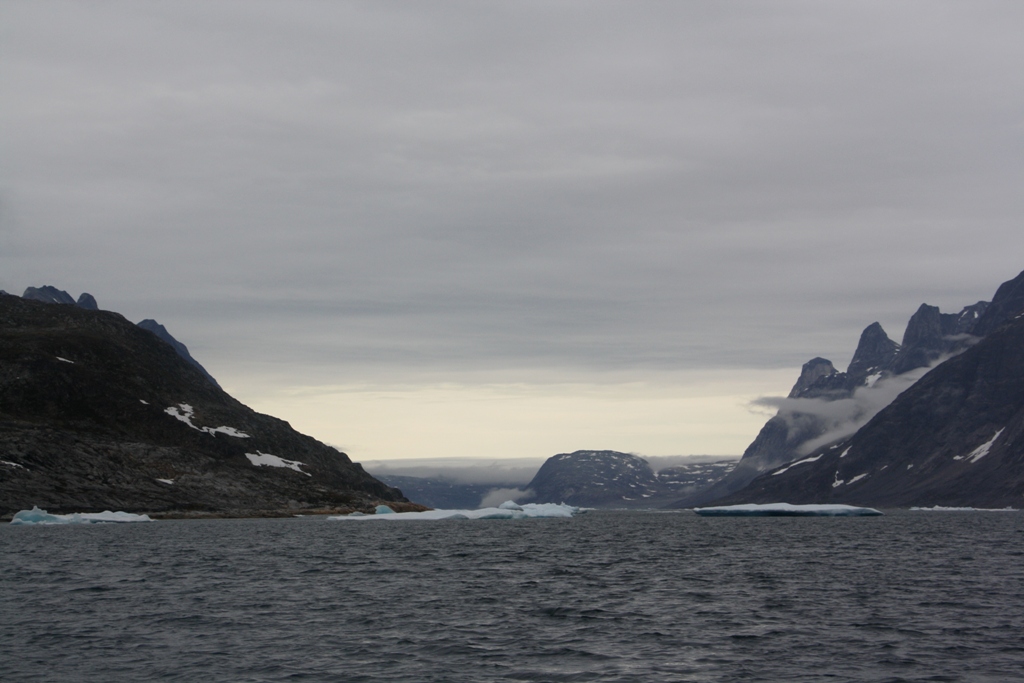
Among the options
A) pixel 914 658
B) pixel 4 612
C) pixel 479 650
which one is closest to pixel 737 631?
pixel 914 658

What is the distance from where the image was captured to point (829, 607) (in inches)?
2458

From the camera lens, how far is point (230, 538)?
144 meters

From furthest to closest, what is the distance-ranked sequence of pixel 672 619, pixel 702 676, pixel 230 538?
pixel 230 538, pixel 672 619, pixel 702 676

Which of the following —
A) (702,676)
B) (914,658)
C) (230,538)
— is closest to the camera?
A: (702,676)

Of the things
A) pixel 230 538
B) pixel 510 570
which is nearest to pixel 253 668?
pixel 510 570

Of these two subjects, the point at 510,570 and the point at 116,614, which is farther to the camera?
the point at 510,570

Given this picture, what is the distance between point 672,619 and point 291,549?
71.6 m

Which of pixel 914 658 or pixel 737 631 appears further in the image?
pixel 737 631

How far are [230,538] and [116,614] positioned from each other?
86.7m

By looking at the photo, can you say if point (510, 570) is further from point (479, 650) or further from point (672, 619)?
point (479, 650)

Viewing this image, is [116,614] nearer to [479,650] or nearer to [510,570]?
[479,650]

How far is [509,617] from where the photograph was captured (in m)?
59.0

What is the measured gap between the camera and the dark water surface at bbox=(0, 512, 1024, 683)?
43.3 meters

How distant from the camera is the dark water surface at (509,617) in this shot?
142 ft
